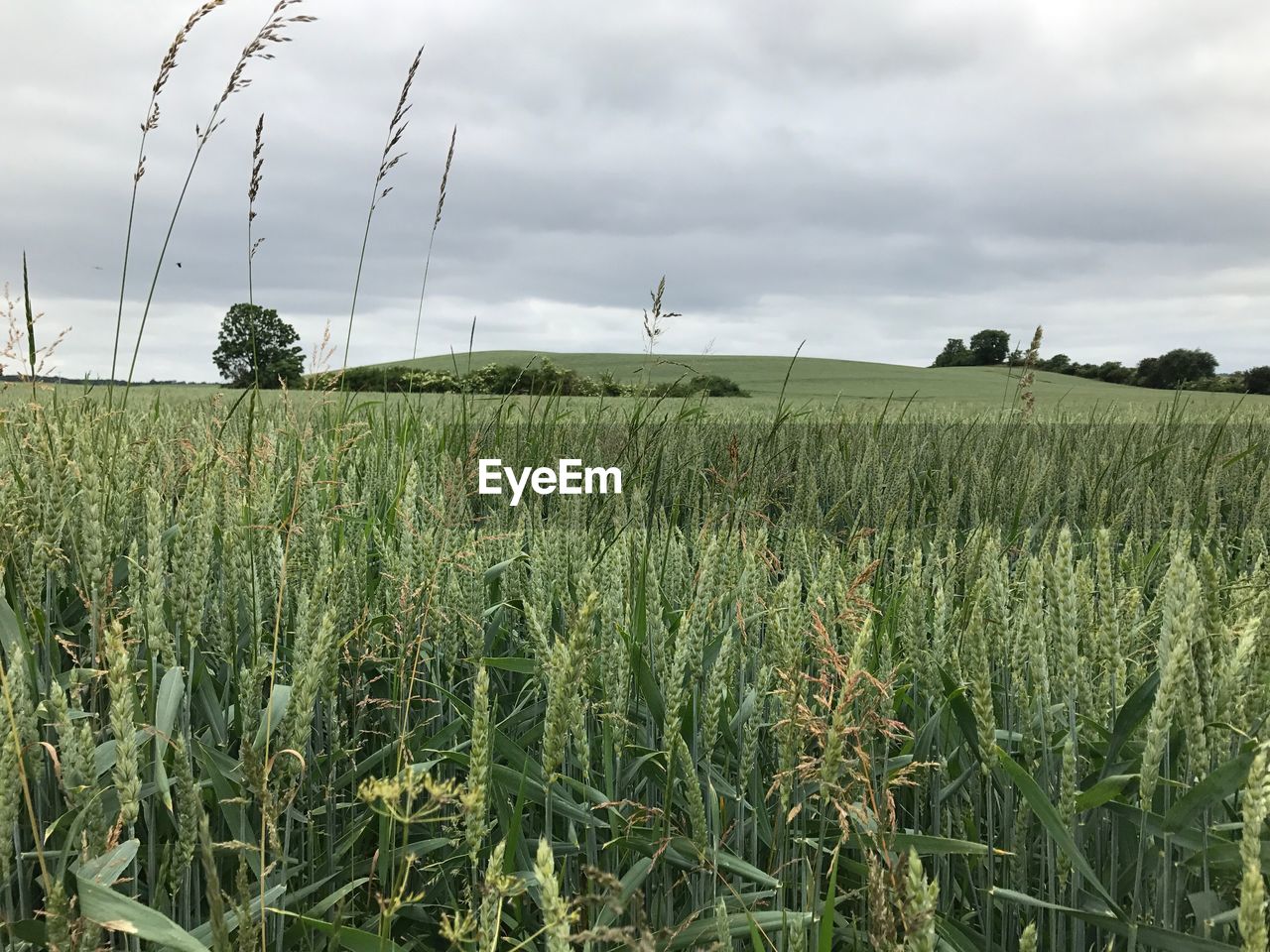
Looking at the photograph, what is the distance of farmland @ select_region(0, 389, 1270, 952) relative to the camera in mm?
833

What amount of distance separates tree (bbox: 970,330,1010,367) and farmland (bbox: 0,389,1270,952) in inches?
1128

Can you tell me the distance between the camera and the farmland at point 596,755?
833 mm

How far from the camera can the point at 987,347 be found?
3047 cm

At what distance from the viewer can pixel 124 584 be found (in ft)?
6.13

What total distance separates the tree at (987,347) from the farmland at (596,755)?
94.0 feet

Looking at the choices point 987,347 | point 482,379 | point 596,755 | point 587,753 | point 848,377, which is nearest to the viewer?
point 587,753

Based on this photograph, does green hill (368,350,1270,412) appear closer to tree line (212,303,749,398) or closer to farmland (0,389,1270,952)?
tree line (212,303,749,398)

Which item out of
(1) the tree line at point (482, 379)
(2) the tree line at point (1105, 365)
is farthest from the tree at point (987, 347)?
(1) the tree line at point (482, 379)

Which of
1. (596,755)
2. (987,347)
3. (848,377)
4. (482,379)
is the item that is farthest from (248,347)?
(987,347)

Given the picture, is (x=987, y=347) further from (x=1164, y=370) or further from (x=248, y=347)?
(x=248, y=347)

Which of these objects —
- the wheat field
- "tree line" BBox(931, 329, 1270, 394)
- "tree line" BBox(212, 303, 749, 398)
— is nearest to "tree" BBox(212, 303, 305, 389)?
"tree line" BBox(212, 303, 749, 398)

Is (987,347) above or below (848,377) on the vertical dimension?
above

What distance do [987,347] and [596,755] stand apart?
32090 millimetres

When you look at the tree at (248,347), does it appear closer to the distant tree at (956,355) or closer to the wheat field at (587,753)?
the wheat field at (587,753)
